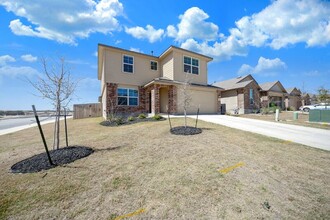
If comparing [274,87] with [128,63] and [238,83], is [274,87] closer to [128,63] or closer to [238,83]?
[238,83]

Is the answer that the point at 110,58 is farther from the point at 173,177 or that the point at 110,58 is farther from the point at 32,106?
the point at 173,177

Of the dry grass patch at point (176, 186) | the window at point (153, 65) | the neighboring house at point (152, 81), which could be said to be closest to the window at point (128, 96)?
the neighboring house at point (152, 81)

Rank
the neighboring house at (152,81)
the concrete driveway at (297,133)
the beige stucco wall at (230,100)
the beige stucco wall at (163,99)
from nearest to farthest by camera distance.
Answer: the concrete driveway at (297,133) < the neighboring house at (152,81) < the beige stucco wall at (163,99) < the beige stucco wall at (230,100)

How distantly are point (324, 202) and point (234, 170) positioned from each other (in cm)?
159

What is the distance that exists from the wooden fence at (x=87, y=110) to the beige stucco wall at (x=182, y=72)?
11512 millimetres

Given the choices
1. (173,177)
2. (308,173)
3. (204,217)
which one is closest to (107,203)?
(173,177)

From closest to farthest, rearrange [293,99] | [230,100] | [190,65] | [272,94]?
1. [190,65]
2. [230,100]
3. [272,94]
4. [293,99]

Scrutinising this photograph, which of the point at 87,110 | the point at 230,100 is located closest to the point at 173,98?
the point at 87,110

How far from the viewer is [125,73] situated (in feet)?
48.2

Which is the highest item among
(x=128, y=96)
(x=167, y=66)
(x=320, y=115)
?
(x=167, y=66)

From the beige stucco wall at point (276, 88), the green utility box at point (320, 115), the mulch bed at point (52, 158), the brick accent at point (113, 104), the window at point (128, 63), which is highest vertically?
the window at point (128, 63)

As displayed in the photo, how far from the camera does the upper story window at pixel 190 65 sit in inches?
634

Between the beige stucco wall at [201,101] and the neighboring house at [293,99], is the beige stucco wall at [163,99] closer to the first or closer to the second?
the beige stucco wall at [201,101]

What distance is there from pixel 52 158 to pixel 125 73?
11270 mm
